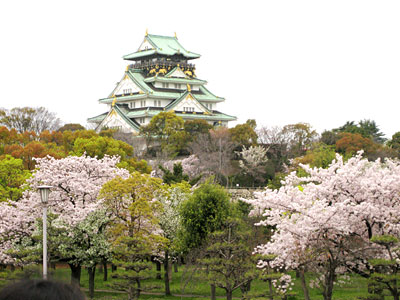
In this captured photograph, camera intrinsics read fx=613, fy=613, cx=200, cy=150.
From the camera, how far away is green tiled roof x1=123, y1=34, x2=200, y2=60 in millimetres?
84312

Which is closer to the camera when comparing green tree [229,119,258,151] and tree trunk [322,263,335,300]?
tree trunk [322,263,335,300]

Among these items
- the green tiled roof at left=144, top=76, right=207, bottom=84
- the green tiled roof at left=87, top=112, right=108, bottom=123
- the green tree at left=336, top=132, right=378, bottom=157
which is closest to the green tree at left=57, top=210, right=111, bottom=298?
the green tree at left=336, top=132, right=378, bottom=157

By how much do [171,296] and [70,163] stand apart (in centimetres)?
723

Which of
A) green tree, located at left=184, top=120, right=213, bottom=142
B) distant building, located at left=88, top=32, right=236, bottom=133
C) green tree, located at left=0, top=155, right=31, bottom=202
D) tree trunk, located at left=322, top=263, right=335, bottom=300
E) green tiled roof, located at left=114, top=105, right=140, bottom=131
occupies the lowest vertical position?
tree trunk, located at left=322, top=263, right=335, bottom=300

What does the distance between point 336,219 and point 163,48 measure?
2815 inches

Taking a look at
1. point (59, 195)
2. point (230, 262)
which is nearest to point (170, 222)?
point (59, 195)

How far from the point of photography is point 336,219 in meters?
17.0

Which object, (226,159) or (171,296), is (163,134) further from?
(171,296)

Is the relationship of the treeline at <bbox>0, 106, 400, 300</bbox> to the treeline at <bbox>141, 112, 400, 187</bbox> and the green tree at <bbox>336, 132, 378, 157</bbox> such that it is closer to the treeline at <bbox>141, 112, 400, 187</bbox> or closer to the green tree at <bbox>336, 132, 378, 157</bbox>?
the green tree at <bbox>336, 132, 378, 157</bbox>

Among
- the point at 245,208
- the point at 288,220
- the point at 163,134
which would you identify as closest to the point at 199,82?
the point at 163,134

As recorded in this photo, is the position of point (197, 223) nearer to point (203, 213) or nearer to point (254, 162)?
point (203, 213)

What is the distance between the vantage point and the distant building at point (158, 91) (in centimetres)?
7600

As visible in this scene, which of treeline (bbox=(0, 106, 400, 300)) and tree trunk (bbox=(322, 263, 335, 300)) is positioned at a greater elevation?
treeline (bbox=(0, 106, 400, 300))

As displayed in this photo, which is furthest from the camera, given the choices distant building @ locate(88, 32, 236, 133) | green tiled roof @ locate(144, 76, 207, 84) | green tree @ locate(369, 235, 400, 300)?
green tiled roof @ locate(144, 76, 207, 84)
